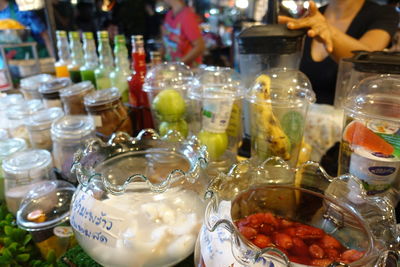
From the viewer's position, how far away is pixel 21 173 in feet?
2.24

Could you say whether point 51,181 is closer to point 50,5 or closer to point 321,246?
point 321,246

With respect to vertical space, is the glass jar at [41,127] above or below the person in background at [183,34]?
below

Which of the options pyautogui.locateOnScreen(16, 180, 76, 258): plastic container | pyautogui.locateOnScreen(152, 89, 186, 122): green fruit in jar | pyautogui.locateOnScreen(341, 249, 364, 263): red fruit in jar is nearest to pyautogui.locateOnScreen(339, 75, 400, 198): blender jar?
pyautogui.locateOnScreen(341, 249, 364, 263): red fruit in jar

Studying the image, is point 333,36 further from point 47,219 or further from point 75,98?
point 47,219

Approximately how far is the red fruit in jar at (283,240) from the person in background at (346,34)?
815 mm

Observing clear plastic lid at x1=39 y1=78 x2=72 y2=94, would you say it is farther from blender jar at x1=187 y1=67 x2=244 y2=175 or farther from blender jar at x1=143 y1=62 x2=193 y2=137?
blender jar at x1=187 y1=67 x2=244 y2=175

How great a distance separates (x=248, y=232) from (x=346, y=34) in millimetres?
1276

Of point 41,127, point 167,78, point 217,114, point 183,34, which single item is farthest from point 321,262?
point 183,34

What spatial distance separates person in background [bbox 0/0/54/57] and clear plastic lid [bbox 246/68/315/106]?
49.0 inches

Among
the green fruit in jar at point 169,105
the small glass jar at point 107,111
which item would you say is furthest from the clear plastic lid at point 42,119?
the green fruit in jar at point 169,105

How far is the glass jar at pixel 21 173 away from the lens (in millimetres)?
675

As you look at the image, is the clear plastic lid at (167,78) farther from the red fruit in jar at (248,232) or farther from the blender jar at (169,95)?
the red fruit in jar at (248,232)

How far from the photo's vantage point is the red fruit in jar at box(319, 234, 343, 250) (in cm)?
41

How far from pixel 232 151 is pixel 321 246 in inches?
15.6
